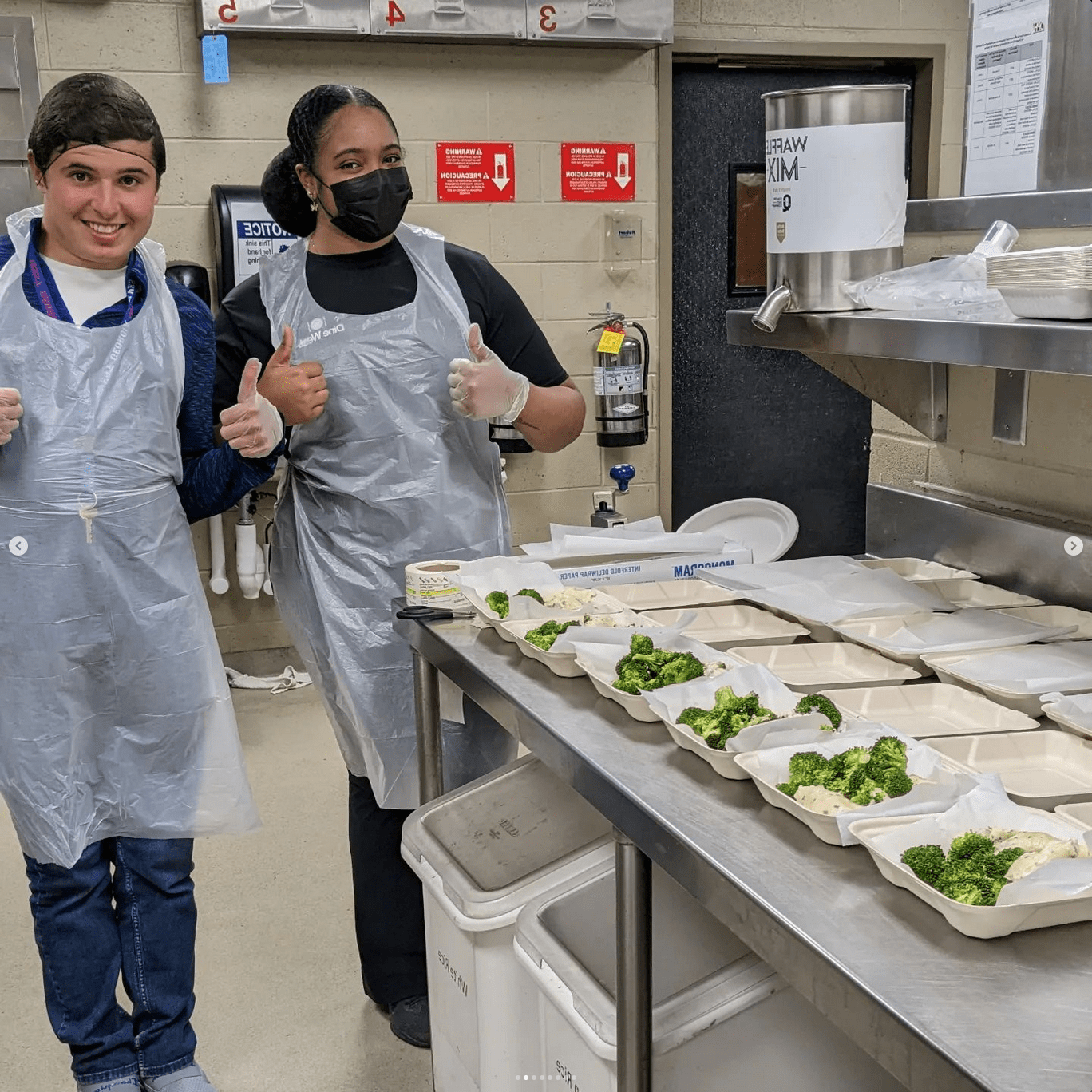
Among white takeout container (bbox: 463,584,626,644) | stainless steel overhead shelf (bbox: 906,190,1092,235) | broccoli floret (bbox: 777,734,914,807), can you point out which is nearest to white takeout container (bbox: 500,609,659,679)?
white takeout container (bbox: 463,584,626,644)

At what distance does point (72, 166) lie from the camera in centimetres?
181

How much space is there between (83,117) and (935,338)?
4.07 ft

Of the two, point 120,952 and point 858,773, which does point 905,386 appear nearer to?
point 858,773

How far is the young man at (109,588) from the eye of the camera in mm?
1812

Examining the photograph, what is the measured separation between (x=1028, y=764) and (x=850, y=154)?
2.34 feet

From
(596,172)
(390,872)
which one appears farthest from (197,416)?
(596,172)

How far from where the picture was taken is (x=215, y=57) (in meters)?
3.55

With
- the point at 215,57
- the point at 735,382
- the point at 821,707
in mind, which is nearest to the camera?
the point at 821,707

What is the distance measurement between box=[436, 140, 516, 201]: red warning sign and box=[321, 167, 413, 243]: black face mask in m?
1.90

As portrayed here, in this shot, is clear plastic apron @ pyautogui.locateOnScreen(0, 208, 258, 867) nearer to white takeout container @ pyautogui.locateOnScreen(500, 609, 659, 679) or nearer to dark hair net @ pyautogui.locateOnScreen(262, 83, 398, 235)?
dark hair net @ pyautogui.locateOnScreen(262, 83, 398, 235)

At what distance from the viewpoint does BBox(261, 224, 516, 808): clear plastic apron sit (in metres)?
2.07

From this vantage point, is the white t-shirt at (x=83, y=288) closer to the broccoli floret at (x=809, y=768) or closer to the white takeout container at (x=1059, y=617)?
the broccoli floret at (x=809, y=768)

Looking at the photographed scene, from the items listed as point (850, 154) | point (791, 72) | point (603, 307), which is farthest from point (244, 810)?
point (791, 72)

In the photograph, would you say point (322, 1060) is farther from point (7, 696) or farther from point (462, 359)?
point (462, 359)
